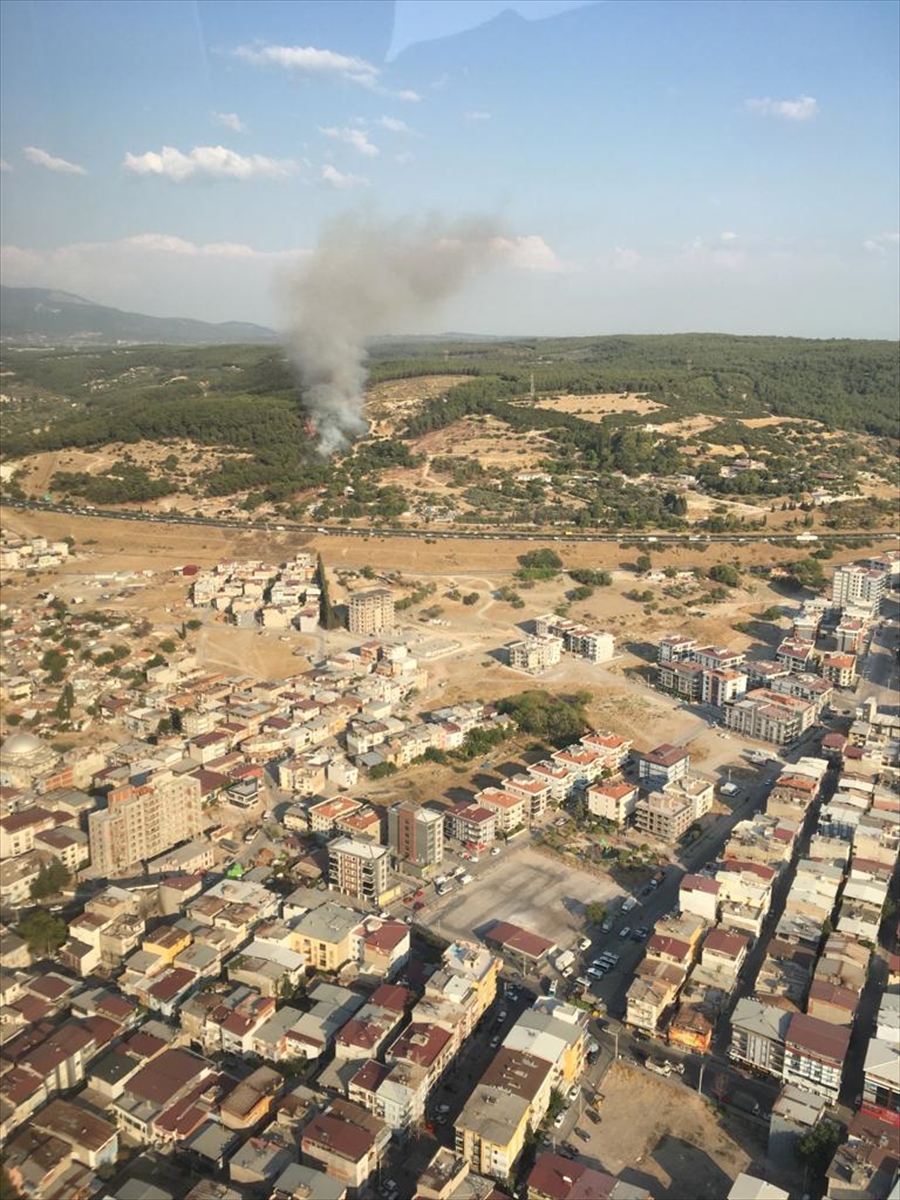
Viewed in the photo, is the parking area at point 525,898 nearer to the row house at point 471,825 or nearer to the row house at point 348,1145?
the row house at point 471,825

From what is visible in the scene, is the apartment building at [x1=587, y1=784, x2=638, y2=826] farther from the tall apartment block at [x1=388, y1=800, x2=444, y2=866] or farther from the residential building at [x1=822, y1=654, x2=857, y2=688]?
the residential building at [x1=822, y1=654, x2=857, y2=688]

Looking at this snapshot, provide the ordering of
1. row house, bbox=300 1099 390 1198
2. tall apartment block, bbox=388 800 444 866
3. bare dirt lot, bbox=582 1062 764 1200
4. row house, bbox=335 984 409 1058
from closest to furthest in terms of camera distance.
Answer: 1. row house, bbox=300 1099 390 1198
2. bare dirt lot, bbox=582 1062 764 1200
3. row house, bbox=335 984 409 1058
4. tall apartment block, bbox=388 800 444 866

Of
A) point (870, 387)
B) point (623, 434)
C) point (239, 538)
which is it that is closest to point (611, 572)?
point (239, 538)

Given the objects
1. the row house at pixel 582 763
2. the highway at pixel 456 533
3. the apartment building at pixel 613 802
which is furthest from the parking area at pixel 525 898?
the highway at pixel 456 533

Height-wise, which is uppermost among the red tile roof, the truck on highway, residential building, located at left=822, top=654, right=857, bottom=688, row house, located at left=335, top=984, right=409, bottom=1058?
residential building, located at left=822, top=654, right=857, bottom=688

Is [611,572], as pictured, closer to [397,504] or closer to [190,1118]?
[397,504]

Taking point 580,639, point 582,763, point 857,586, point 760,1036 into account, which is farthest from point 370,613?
point 760,1036

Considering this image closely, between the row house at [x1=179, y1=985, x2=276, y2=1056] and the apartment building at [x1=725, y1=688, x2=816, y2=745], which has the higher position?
the apartment building at [x1=725, y1=688, x2=816, y2=745]

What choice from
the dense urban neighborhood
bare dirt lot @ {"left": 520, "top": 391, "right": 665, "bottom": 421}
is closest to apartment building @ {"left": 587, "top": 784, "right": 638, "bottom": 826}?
the dense urban neighborhood
